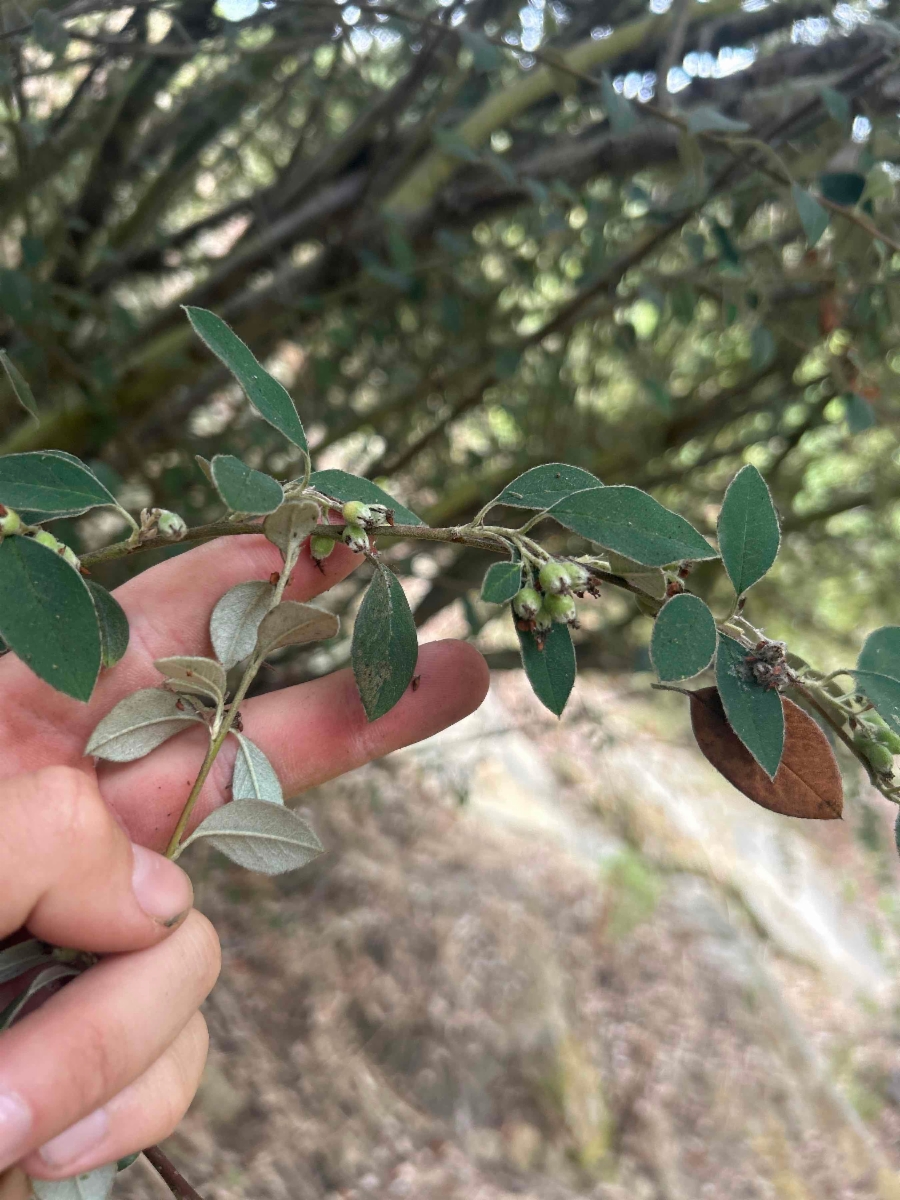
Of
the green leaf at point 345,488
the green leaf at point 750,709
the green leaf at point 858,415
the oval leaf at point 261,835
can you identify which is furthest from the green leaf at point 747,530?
the green leaf at point 858,415

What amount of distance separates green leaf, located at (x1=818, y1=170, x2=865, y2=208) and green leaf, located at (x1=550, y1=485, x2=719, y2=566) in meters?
0.54

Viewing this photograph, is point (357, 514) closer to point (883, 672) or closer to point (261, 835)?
point (261, 835)

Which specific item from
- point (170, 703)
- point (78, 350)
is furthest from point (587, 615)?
point (170, 703)

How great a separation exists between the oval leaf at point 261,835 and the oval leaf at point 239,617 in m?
0.09

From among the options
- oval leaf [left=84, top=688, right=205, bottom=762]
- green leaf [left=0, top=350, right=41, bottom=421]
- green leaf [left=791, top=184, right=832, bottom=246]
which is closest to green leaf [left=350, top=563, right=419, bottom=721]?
oval leaf [left=84, top=688, right=205, bottom=762]

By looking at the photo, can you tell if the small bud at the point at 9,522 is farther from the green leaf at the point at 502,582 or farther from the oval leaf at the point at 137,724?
the green leaf at the point at 502,582

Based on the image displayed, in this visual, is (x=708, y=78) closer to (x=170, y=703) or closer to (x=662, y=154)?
(x=662, y=154)

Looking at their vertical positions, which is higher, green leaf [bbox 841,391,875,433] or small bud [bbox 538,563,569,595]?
small bud [bbox 538,563,569,595]

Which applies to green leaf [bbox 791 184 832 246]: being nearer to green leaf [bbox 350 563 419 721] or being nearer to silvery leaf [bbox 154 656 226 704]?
green leaf [bbox 350 563 419 721]

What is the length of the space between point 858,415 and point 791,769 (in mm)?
604

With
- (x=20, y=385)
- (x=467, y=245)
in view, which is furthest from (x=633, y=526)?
(x=467, y=245)

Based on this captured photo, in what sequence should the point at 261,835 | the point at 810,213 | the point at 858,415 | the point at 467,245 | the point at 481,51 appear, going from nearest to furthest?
1. the point at 261,835
2. the point at 810,213
3. the point at 481,51
4. the point at 858,415
5. the point at 467,245

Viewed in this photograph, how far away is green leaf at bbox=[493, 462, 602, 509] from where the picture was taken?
1.66ft

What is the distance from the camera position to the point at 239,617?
1.85 feet
